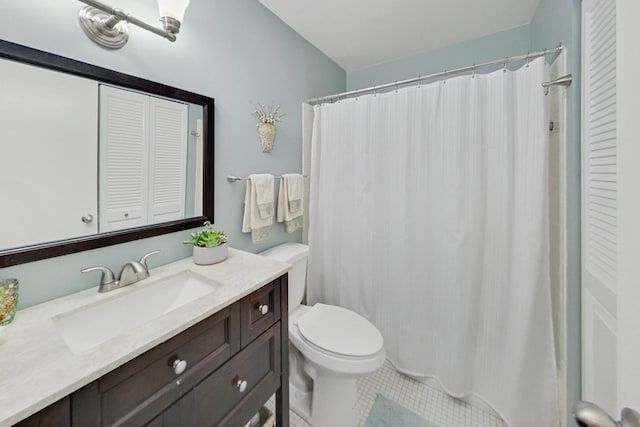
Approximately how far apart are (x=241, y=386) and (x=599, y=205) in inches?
55.6

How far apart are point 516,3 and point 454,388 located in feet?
7.76

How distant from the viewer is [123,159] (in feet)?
3.33

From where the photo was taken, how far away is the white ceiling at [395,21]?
5.04 ft

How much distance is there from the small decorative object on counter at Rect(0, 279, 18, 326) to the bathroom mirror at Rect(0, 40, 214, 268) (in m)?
0.08

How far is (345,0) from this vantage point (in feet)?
4.91

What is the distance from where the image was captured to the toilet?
121 centimetres

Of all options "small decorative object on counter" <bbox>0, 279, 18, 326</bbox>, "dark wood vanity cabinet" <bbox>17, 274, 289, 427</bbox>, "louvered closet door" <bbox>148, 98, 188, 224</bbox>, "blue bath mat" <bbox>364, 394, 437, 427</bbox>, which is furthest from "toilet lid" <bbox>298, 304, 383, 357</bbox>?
"small decorative object on counter" <bbox>0, 279, 18, 326</bbox>

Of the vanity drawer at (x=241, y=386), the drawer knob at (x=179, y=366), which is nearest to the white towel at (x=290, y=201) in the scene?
the vanity drawer at (x=241, y=386)

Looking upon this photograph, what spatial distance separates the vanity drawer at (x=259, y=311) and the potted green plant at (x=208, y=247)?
0.34m

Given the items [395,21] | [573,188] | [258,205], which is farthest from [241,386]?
[395,21]

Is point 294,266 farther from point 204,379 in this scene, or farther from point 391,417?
point 391,417

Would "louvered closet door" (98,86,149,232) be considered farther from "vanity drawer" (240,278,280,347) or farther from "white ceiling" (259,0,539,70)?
"white ceiling" (259,0,539,70)

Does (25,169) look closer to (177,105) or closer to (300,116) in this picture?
(177,105)

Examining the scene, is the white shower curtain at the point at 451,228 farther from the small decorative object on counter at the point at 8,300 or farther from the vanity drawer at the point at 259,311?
the small decorative object on counter at the point at 8,300
